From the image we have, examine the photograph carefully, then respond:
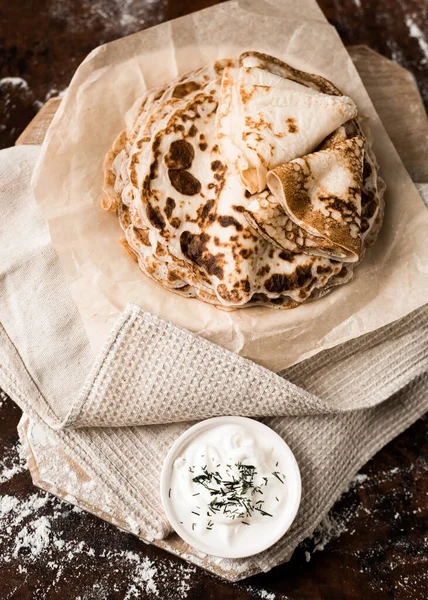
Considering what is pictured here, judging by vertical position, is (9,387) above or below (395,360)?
above

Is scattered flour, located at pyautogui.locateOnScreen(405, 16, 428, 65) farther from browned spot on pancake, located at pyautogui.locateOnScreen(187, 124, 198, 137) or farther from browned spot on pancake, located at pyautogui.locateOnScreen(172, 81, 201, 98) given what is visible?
browned spot on pancake, located at pyautogui.locateOnScreen(187, 124, 198, 137)

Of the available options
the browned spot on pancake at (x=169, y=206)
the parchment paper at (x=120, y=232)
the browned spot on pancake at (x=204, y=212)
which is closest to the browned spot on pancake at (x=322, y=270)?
the parchment paper at (x=120, y=232)

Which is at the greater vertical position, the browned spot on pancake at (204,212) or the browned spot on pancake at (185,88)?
the browned spot on pancake at (185,88)

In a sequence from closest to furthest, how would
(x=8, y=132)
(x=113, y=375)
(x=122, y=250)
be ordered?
(x=113, y=375) → (x=122, y=250) → (x=8, y=132)

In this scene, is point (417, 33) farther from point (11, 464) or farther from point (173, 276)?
point (11, 464)

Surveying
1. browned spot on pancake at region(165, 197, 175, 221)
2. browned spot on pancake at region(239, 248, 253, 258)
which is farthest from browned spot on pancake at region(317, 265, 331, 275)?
browned spot on pancake at region(165, 197, 175, 221)

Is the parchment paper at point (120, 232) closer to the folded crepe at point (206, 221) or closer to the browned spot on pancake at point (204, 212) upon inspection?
the folded crepe at point (206, 221)

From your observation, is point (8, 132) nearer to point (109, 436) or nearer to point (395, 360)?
point (109, 436)

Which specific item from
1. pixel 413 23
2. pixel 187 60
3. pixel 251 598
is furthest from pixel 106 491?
pixel 413 23
